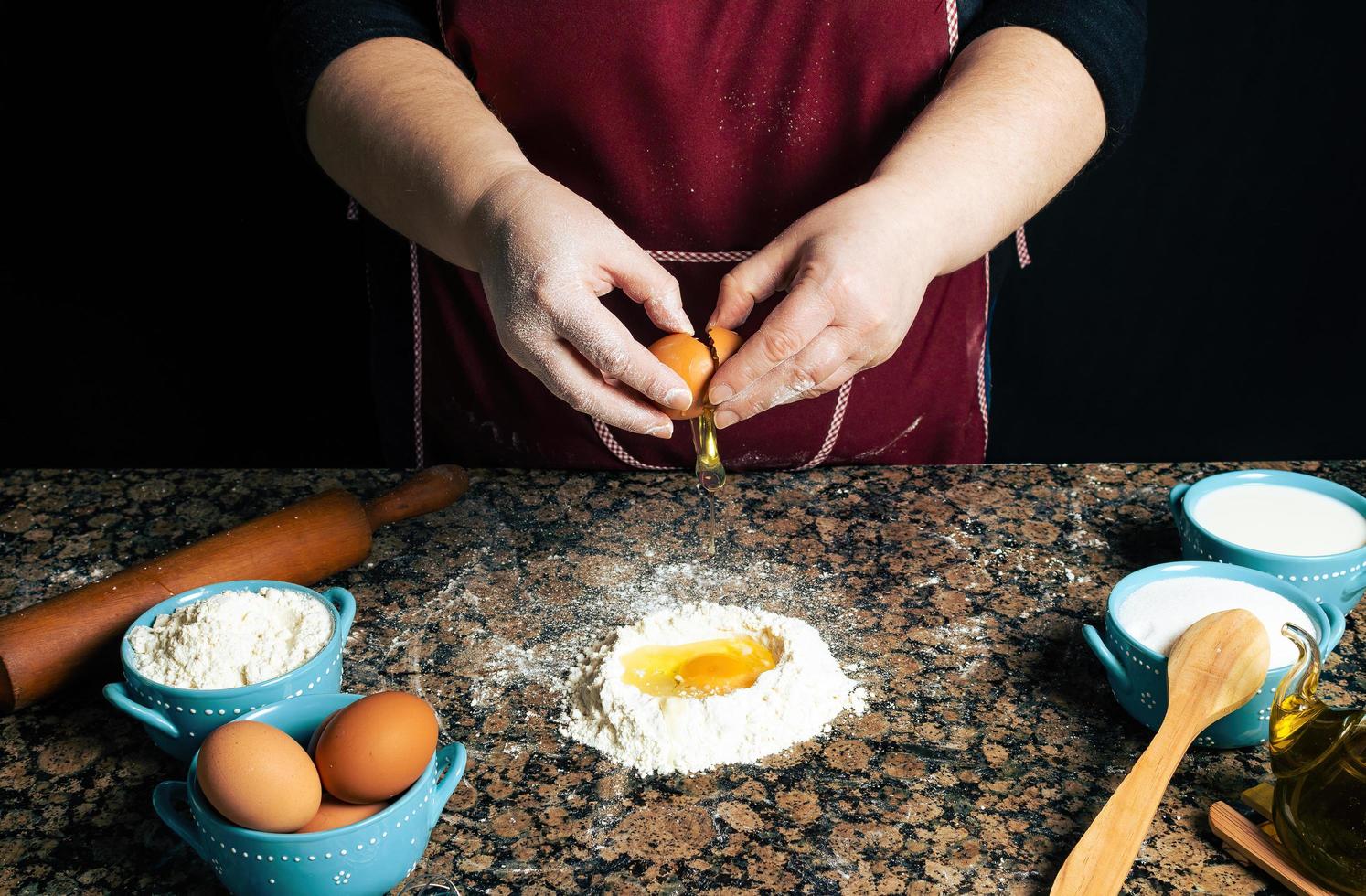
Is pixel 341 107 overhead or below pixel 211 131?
overhead

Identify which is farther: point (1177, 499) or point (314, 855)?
point (1177, 499)

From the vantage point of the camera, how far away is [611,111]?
4.76 ft

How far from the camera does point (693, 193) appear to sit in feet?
4.87

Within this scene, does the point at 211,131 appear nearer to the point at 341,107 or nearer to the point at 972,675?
the point at 341,107

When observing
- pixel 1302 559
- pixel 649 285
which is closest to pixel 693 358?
pixel 649 285

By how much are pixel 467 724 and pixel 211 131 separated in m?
1.48

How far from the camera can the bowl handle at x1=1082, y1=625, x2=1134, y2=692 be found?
100 centimetres

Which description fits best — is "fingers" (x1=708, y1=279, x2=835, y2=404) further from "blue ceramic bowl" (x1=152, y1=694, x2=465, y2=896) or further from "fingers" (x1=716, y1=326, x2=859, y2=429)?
"blue ceramic bowl" (x1=152, y1=694, x2=465, y2=896)

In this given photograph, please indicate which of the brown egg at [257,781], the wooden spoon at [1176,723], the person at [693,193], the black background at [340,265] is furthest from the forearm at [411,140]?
the wooden spoon at [1176,723]

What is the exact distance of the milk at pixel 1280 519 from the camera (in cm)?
117

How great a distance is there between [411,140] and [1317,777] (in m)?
1.10

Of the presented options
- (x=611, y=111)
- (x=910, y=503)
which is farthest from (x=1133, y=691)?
(x=611, y=111)

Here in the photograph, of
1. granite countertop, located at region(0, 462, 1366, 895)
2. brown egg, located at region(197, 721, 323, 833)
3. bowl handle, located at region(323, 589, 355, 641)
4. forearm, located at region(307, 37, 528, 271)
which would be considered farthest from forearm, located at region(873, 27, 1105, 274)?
brown egg, located at region(197, 721, 323, 833)

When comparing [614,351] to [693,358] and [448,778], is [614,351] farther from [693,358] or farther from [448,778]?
[448,778]
